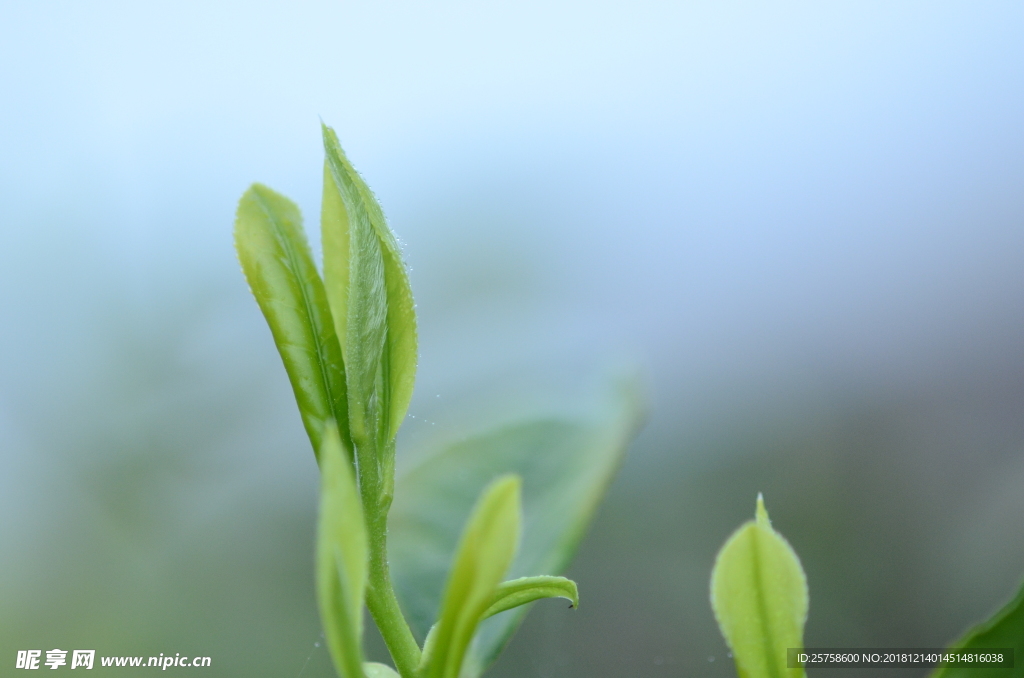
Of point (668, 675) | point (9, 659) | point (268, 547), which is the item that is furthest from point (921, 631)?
point (9, 659)

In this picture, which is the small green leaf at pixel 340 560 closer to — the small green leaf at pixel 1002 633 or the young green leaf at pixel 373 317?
the young green leaf at pixel 373 317

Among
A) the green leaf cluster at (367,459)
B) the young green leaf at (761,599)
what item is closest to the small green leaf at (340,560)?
the green leaf cluster at (367,459)

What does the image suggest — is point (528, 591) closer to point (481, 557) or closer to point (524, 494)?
point (481, 557)

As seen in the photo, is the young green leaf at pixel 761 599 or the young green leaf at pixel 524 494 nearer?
the young green leaf at pixel 761 599

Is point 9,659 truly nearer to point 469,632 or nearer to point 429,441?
point 429,441

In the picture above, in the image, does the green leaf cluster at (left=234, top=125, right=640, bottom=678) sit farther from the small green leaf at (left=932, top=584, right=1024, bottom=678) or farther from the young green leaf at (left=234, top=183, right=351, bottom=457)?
the small green leaf at (left=932, top=584, right=1024, bottom=678)

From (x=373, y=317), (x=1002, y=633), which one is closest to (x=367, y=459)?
(x=373, y=317)

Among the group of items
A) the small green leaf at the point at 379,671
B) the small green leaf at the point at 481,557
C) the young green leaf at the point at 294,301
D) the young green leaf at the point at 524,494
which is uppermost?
the young green leaf at the point at 294,301
